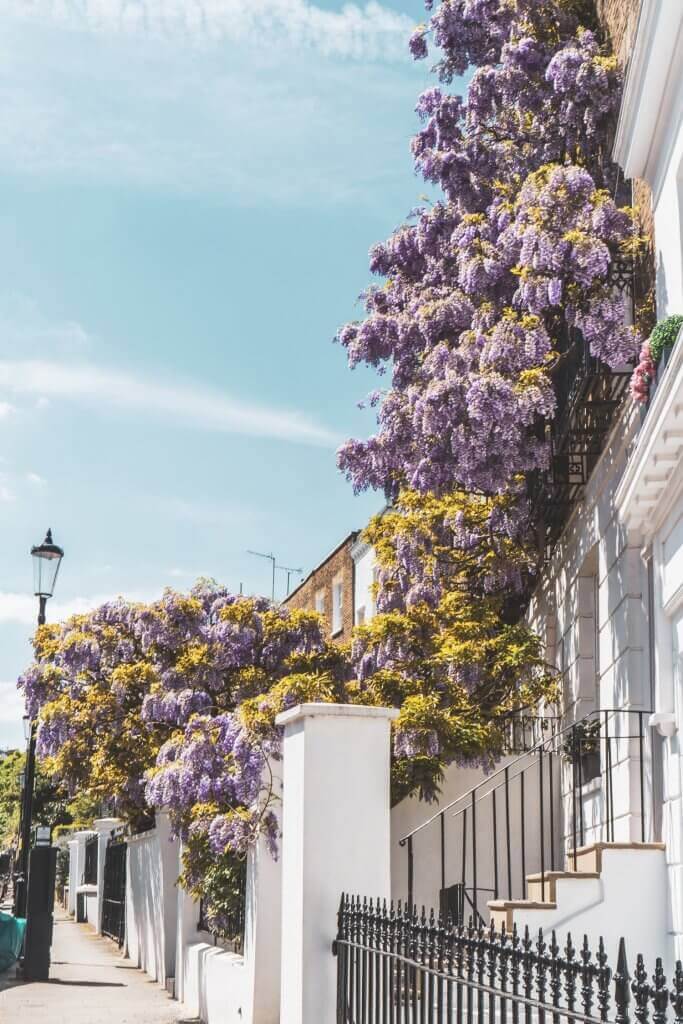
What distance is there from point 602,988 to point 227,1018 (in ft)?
27.0

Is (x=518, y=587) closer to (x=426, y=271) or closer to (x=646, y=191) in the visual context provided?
(x=426, y=271)

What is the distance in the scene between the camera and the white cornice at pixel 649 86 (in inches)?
396

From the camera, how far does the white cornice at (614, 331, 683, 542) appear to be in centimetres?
851

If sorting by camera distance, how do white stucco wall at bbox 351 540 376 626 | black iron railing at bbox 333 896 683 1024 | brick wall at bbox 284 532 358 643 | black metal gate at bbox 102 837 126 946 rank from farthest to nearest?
brick wall at bbox 284 532 358 643, white stucco wall at bbox 351 540 376 626, black metal gate at bbox 102 837 126 946, black iron railing at bbox 333 896 683 1024

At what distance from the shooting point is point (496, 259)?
13.8m

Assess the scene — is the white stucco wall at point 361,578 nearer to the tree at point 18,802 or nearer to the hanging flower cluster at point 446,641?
the hanging flower cluster at point 446,641

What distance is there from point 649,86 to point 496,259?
3319mm

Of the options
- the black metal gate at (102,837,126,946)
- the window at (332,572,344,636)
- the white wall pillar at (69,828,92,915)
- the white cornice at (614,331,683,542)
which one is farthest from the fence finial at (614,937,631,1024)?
the white wall pillar at (69,828,92,915)

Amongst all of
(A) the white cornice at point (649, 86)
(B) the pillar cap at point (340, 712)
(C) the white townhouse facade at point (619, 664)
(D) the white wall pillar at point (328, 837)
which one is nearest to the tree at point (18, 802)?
(C) the white townhouse facade at point (619, 664)

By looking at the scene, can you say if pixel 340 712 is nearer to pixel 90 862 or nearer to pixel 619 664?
pixel 619 664

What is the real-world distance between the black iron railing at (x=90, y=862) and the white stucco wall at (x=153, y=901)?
8.94 metres

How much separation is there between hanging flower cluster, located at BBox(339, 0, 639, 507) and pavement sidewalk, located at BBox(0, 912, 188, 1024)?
6420mm

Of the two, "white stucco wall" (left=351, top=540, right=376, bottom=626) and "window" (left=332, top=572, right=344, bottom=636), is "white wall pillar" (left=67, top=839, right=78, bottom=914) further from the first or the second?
"white stucco wall" (left=351, top=540, right=376, bottom=626)

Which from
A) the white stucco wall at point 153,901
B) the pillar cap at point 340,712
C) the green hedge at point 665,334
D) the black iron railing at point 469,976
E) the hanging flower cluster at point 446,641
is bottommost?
the white stucco wall at point 153,901
